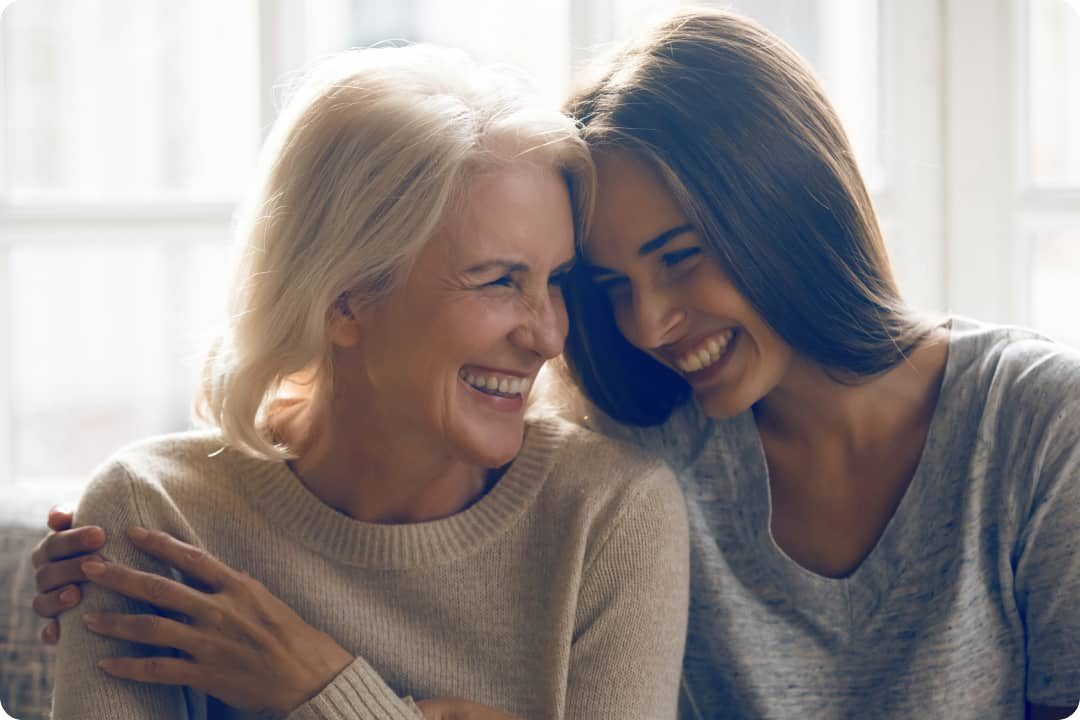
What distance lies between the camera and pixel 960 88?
9.03 feet

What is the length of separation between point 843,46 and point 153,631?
228cm

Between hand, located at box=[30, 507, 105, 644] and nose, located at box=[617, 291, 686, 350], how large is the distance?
788 millimetres

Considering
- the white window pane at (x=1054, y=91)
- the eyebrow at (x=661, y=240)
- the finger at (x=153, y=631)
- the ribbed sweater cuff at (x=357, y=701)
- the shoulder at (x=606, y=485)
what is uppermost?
the white window pane at (x=1054, y=91)

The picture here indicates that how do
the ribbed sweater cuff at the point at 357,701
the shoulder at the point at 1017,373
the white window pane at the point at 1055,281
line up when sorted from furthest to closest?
1. the white window pane at the point at 1055,281
2. the shoulder at the point at 1017,373
3. the ribbed sweater cuff at the point at 357,701

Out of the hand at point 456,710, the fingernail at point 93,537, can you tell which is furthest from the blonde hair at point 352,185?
the hand at point 456,710

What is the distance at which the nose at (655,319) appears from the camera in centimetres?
156

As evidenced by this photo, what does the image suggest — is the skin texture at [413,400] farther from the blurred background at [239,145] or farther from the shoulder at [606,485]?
the blurred background at [239,145]

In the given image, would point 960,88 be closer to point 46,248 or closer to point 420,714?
point 420,714

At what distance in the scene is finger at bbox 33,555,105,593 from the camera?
1.52m

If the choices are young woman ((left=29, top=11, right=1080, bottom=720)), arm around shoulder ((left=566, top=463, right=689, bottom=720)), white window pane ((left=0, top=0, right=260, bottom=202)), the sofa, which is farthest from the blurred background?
arm around shoulder ((left=566, top=463, right=689, bottom=720))

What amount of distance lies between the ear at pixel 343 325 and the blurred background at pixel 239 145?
4.60 feet

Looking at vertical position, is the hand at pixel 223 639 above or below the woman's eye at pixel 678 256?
below

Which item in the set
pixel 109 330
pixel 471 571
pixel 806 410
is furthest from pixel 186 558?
pixel 109 330

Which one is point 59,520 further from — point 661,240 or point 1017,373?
point 1017,373
